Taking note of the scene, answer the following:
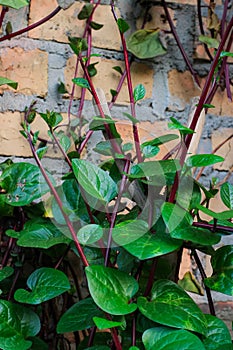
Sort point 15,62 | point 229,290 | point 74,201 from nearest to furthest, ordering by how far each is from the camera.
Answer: point 229,290 → point 74,201 → point 15,62

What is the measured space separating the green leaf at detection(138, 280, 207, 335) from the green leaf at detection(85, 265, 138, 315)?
0.06 ft

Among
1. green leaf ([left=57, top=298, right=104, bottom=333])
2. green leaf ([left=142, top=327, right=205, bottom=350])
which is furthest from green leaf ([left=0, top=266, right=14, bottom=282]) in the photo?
green leaf ([left=142, top=327, right=205, bottom=350])

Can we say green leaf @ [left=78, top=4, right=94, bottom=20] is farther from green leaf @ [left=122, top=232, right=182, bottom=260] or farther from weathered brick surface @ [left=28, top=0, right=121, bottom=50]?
green leaf @ [left=122, top=232, right=182, bottom=260]

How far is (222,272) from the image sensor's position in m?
0.61

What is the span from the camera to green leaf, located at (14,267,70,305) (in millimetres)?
579

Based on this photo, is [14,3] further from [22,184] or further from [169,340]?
[169,340]

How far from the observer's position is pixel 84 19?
0.94m

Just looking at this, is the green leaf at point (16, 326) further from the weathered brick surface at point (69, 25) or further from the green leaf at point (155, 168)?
the weathered brick surface at point (69, 25)

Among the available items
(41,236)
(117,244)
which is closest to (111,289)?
(117,244)

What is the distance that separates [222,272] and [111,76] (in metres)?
0.51

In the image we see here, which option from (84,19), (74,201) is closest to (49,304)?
(74,201)

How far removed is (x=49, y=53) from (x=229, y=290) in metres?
0.60

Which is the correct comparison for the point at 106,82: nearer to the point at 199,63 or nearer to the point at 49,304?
the point at 199,63

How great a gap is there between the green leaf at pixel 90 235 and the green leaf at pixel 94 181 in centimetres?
4
